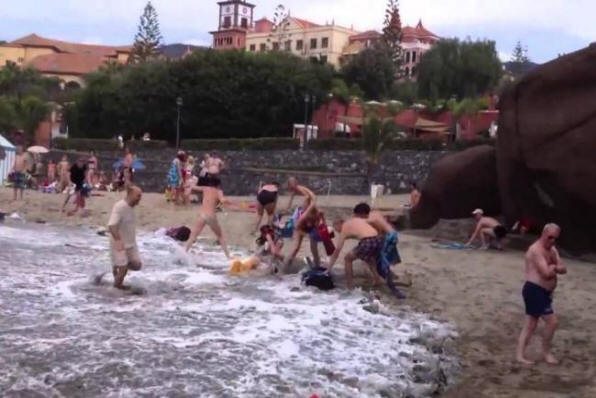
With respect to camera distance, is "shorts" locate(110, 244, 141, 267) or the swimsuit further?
the swimsuit

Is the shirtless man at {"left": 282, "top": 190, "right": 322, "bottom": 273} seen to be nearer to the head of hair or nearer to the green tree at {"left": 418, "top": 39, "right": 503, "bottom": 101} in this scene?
the head of hair

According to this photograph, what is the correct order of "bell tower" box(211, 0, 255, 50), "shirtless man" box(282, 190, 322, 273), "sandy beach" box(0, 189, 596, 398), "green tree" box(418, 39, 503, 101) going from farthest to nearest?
"bell tower" box(211, 0, 255, 50)
"green tree" box(418, 39, 503, 101)
"shirtless man" box(282, 190, 322, 273)
"sandy beach" box(0, 189, 596, 398)

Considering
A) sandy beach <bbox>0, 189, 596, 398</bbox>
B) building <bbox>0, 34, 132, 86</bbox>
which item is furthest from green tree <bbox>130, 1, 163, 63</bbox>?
sandy beach <bbox>0, 189, 596, 398</bbox>

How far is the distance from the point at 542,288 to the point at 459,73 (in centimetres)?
6169

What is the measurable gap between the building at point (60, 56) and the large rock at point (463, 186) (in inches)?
3176

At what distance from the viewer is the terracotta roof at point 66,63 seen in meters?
106

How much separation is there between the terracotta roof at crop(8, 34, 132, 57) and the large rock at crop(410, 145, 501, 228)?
105 meters

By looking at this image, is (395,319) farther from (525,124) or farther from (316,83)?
(316,83)

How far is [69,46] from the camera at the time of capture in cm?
13000

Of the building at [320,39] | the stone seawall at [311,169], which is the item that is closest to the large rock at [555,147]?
the stone seawall at [311,169]

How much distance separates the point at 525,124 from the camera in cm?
1561

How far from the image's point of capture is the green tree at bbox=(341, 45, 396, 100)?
2685 inches

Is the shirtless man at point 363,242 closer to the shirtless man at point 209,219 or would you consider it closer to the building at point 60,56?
the shirtless man at point 209,219

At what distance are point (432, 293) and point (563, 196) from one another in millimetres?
4633
